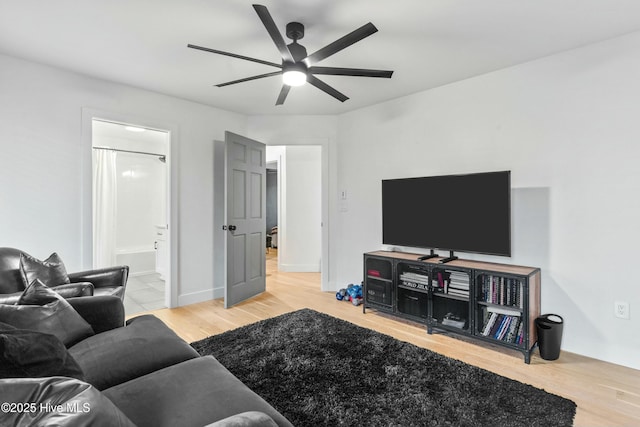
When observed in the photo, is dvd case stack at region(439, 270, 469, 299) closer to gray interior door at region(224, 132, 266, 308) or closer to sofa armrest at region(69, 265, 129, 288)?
gray interior door at region(224, 132, 266, 308)

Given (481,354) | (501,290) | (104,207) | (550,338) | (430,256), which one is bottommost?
(481,354)

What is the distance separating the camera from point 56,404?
27.7 inches

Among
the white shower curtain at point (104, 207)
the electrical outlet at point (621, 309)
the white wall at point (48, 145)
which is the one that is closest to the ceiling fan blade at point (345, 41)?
the white wall at point (48, 145)

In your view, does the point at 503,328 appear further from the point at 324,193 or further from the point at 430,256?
the point at 324,193

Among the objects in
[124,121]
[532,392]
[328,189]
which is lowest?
[532,392]

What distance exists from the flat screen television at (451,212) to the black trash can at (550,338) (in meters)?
0.63

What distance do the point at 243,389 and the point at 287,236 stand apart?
16.7ft

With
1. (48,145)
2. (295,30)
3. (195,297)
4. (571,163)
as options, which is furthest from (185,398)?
(571,163)

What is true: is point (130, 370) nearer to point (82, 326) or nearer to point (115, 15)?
point (82, 326)

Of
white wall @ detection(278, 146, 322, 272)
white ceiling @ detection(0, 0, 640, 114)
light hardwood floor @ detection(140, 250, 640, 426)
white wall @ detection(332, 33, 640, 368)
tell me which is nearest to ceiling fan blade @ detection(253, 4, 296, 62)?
white ceiling @ detection(0, 0, 640, 114)

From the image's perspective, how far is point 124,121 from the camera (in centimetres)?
351

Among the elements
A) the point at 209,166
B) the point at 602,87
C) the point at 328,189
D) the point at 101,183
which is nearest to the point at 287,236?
the point at 328,189

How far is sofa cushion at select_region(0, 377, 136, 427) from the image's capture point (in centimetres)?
66

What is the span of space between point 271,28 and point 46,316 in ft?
6.40
